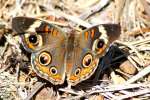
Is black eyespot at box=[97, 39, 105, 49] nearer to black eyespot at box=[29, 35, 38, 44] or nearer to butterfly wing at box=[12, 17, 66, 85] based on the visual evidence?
butterfly wing at box=[12, 17, 66, 85]

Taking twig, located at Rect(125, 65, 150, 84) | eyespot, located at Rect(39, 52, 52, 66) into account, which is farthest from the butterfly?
twig, located at Rect(125, 65, 150, 84)

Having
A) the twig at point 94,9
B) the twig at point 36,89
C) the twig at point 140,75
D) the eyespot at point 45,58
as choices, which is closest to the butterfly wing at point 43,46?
the eyespot at point 45,58

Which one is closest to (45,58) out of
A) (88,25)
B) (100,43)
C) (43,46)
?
(43,46)

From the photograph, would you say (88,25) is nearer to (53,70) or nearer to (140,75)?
(140,75)

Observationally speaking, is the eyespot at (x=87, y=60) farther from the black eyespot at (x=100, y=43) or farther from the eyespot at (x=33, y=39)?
the eyespot at (x=33, y=39)

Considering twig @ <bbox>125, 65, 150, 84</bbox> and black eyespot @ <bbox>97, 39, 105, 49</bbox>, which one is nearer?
black eyespot @ <bbox>97, 39, 105, 49</bbox>
